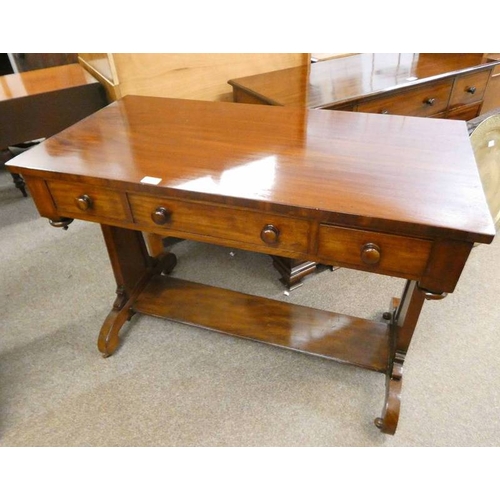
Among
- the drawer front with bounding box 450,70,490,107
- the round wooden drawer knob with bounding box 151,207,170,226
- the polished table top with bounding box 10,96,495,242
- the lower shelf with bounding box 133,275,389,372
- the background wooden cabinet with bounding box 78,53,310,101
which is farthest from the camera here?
the drawer front with bounding box 450,70,490,107

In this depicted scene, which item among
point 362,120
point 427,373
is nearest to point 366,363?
point 427,373

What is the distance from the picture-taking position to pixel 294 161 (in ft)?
3.54

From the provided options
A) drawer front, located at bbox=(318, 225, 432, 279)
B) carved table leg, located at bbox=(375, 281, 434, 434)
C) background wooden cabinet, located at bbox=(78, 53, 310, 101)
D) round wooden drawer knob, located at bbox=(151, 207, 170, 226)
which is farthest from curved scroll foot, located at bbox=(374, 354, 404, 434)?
background wooden cabinet, located at bbox=(78, 53, 310, 101)

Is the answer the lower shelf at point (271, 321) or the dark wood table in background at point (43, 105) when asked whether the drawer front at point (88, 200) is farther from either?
the dark wood table in background at point (43, 105)

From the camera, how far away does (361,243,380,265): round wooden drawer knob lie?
927 mm

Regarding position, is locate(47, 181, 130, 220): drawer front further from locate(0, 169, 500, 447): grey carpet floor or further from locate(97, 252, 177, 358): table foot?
locate(0, 169, 500, 447): grey carpet floor

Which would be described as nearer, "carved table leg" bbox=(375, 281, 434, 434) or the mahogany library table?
the mahogany library table

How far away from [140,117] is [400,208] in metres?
0.94

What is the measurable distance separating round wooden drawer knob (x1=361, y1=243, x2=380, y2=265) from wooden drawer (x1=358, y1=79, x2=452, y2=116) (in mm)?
1029

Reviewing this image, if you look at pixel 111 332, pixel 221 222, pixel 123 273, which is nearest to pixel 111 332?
pixel 111 332

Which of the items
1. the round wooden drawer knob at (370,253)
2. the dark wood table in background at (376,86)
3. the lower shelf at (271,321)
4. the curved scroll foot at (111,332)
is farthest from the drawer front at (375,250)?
the curved scroll foot at (111,332)

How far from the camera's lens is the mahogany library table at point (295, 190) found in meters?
0.91

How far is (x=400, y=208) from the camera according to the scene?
0.88 meters

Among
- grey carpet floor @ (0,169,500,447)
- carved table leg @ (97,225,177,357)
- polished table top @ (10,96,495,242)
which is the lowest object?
grey carpet floor @ (0,169,500,447)
